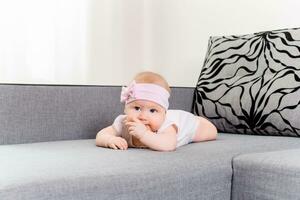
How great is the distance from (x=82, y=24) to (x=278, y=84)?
52.0 inches

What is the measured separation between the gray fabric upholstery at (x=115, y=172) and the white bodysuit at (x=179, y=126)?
0.08 meters

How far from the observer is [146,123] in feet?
4.86

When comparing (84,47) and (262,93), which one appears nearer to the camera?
(262,93)

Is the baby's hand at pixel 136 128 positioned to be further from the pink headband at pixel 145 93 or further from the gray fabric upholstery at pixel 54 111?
the gray fabric upholstery at pixel 54 111

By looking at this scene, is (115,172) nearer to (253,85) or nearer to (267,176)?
(267,176)

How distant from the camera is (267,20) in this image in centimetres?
236

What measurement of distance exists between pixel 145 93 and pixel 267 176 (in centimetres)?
48

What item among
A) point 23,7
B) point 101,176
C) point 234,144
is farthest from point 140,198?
point 23,7

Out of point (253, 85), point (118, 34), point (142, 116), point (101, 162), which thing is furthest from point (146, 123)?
point (118, 34)

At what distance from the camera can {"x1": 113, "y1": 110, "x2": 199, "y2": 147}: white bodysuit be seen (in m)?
1.53

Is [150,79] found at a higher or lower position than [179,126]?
higher

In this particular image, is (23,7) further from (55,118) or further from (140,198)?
(140,198)

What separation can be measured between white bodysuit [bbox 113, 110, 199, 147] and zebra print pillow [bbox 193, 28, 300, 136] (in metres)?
0.28

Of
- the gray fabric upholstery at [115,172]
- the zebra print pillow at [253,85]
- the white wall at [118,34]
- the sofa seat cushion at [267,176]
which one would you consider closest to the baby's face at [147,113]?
the gray fabric upholstery at [115,172]
